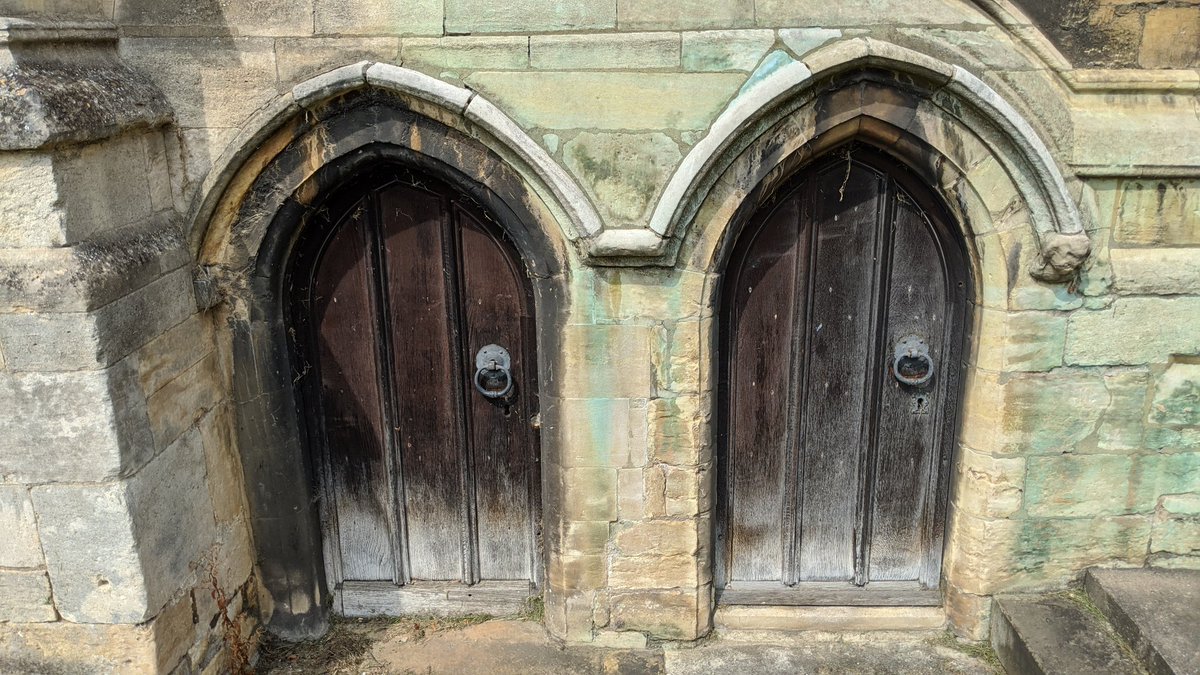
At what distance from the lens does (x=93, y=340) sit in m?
2.62

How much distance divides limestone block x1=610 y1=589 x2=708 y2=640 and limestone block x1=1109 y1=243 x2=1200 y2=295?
1981 mm

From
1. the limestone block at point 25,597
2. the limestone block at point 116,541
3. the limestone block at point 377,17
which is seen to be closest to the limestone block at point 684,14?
the limestone block at point 377,17

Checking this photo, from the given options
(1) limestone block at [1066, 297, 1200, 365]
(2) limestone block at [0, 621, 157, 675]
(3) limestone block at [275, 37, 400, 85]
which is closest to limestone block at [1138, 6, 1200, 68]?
(1) limestone block at [1066, 297, 1200, 365]

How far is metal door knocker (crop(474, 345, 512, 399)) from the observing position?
350 centimetres

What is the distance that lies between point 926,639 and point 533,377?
6.41 ft

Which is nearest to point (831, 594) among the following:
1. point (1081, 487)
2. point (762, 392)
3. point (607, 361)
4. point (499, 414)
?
point (762, 392)

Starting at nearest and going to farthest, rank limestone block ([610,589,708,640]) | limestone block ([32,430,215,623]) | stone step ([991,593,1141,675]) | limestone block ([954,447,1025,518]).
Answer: limestone block ([32,430,215,623])
stone step ([991,593,1141,675])
limestone block ([954,447,1025,518])
limestone block ([610,589,708,640])

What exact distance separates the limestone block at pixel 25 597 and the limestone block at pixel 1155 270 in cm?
381

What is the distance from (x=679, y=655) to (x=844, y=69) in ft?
7.66

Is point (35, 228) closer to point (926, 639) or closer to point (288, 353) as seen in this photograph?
point (288, 353)

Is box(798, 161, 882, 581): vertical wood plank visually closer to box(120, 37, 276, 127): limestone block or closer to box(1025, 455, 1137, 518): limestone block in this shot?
box(1025, 455, 1137, 518): limestone block

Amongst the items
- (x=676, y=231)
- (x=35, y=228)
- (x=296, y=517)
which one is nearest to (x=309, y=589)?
(x=296, y=517)

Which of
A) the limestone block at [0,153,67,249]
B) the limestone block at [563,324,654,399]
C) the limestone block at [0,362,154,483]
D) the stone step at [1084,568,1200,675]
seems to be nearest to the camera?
the limestone block at [0,153,67,249]

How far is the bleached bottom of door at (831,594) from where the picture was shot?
3723 mm
